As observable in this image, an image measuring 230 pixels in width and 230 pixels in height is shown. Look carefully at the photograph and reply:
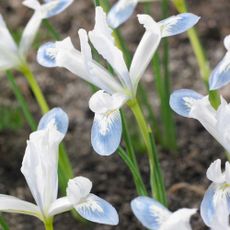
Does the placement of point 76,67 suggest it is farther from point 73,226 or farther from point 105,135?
point 73,226

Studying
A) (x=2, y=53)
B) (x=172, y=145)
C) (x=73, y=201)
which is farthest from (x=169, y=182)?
(x=73, y=201)

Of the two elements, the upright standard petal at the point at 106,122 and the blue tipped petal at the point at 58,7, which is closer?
the upright standard petal at the point at 106,122

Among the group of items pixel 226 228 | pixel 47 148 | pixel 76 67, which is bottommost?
pixel 226 228

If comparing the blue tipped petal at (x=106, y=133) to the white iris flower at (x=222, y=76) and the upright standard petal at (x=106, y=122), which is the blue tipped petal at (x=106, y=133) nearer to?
the upright standard petal at (x=106, y=122)

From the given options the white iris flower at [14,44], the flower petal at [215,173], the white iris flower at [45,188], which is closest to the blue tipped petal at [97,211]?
the white iris flower at [45,188]

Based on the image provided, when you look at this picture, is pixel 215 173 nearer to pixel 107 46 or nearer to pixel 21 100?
pixel 107 46

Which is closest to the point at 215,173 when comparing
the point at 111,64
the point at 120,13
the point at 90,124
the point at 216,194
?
the point at 216,194
